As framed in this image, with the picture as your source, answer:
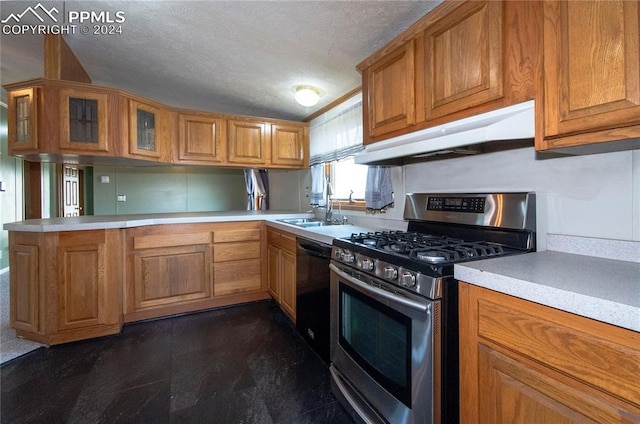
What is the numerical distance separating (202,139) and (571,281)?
3.36m

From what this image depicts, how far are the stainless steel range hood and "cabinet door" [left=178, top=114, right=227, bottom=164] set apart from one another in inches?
88.6

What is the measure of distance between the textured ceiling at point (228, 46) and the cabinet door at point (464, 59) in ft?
1.25

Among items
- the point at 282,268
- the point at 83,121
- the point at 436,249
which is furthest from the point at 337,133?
the point at 83,121

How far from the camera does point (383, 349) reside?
1363 millimetres

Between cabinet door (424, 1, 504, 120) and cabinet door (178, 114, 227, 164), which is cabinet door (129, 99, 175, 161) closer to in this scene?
cabinet door (178, 114, 227, 164)

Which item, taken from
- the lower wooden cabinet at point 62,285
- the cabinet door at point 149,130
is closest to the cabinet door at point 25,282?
the lower wooden cabinet at point 62,285

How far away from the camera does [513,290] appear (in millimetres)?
880

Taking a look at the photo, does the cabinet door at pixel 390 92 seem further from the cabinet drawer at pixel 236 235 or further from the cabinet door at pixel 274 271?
the cabinet drawer at pixel 236 235

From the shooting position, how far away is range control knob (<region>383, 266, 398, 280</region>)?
1255 millimetres

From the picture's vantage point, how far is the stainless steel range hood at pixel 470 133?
115 centimetres

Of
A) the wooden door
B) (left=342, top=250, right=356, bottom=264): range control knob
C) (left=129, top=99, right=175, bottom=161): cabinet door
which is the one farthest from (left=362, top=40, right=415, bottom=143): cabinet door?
the wooden door

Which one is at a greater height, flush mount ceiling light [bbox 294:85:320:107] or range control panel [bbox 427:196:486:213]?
flush mount ceiling light [bbox 294:85:320:107]

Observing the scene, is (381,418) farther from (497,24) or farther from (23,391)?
(23,391)

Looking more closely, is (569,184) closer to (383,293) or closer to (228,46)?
(383,293)
